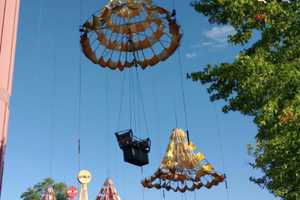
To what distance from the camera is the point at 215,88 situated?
13.2 meters

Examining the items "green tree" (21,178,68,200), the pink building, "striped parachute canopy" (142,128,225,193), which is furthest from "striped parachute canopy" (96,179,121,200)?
"green tree" (21,178,68,200)

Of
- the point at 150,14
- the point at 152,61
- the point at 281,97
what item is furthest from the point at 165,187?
the point at 281,97

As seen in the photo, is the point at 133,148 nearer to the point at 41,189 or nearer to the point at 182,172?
the point at 182,172

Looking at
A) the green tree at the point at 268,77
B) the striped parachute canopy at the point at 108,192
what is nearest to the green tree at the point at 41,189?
the striped parachute canopy at the point at 108,192

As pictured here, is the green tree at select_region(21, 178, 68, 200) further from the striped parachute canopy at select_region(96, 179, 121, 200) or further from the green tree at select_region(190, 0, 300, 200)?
the green tree at select_region(190, 0, 300, 200)

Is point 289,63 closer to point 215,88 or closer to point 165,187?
point 215,88

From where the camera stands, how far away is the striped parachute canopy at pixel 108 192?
2534cm

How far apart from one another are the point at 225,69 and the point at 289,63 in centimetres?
179

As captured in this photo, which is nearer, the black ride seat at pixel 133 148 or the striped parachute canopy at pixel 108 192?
the black ride seat at pixel 133 148

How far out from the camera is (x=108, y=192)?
2547 cm

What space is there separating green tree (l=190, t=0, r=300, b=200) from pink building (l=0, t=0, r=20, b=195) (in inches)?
216

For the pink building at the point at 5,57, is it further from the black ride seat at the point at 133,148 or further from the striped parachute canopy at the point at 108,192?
the striped parachute canopy at the point at 108,192

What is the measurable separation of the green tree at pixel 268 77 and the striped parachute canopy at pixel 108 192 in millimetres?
14002

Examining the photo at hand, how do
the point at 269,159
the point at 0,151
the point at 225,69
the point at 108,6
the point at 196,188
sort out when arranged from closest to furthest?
A: 1. the point at 0,151
2. the point at 269,159
3. the point at 225,69
4. the point at 108,6
5. the point at 196,188
